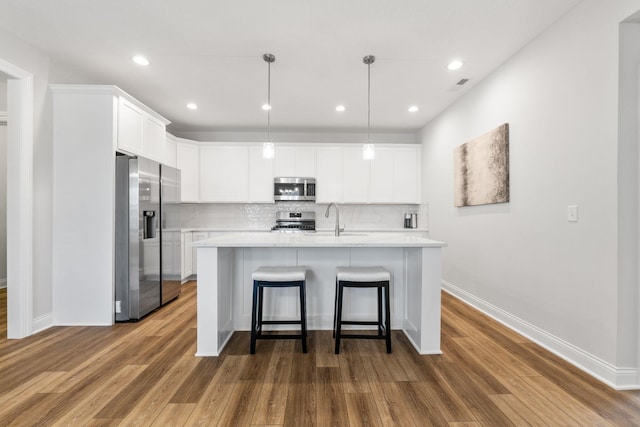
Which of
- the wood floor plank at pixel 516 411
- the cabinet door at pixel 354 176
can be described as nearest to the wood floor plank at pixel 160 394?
the wood floor plank at pixel 516 411

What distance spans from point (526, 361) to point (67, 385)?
3105 mm

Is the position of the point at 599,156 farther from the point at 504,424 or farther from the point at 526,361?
the point at 504,424

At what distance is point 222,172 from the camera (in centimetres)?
504

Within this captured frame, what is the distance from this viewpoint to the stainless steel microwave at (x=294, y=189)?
197 inches

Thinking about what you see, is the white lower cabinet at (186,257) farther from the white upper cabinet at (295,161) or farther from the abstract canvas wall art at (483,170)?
Answer: the abstract canvas wall art at (483,170)

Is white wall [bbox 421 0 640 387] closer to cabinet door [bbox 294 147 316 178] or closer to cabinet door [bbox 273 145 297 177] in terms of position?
cabinet door [bbox 294 147 316 178]

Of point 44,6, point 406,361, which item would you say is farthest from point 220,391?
point 44,6

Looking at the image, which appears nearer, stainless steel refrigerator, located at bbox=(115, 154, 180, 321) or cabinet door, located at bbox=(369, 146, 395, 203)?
stainless steel refrigerator, located at bbox=(115, 154, 180, 321)

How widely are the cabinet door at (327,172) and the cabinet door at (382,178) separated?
1.97 feet

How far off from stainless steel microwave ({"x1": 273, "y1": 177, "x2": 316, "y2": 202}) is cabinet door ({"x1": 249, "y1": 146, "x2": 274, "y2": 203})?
5.2 inches

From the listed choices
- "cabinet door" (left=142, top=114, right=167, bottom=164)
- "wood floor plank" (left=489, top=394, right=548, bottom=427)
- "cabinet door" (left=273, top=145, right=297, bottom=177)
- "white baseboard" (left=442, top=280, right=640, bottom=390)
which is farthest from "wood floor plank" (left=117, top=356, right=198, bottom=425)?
"cabinet door" (left=273, top=145, right=297, bottom=177)

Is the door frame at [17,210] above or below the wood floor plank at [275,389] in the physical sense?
above

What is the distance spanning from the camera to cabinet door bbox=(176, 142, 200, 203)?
476cm

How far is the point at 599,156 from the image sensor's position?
75.4 inches
